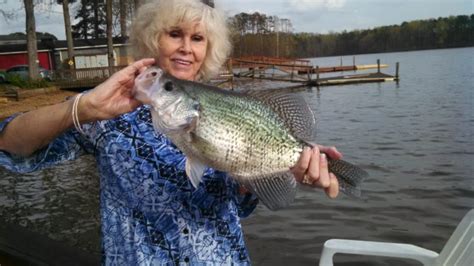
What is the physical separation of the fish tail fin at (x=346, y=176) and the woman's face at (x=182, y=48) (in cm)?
90

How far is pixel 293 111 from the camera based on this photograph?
7.86 ft

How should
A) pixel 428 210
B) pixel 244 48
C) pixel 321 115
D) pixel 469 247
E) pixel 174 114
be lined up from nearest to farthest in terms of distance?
pixel 174 114 → pixel 469 247 → pixel 428 210 → pixel 321 115 → pixel 244 48

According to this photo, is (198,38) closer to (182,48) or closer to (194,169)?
(182,48)

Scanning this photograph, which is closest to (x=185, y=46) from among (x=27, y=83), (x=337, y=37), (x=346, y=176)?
Result: (x=346, y=176)

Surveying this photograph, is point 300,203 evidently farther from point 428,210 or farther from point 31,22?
point 31,22

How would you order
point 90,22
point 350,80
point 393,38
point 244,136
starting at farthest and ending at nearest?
point 393,38
point 90,22
point 350,80
point 244,136

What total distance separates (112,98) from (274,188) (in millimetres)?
886

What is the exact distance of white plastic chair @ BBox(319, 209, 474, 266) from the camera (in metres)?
2.64

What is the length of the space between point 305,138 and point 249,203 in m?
0.47

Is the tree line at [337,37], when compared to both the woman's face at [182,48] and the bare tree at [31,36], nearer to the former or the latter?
the bare tree at [31,36]

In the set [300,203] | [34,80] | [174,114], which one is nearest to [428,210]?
[300,203]

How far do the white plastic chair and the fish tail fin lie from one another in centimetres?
88

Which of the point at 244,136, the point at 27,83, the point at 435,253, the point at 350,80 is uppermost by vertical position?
the point at 244,136

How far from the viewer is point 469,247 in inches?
104
